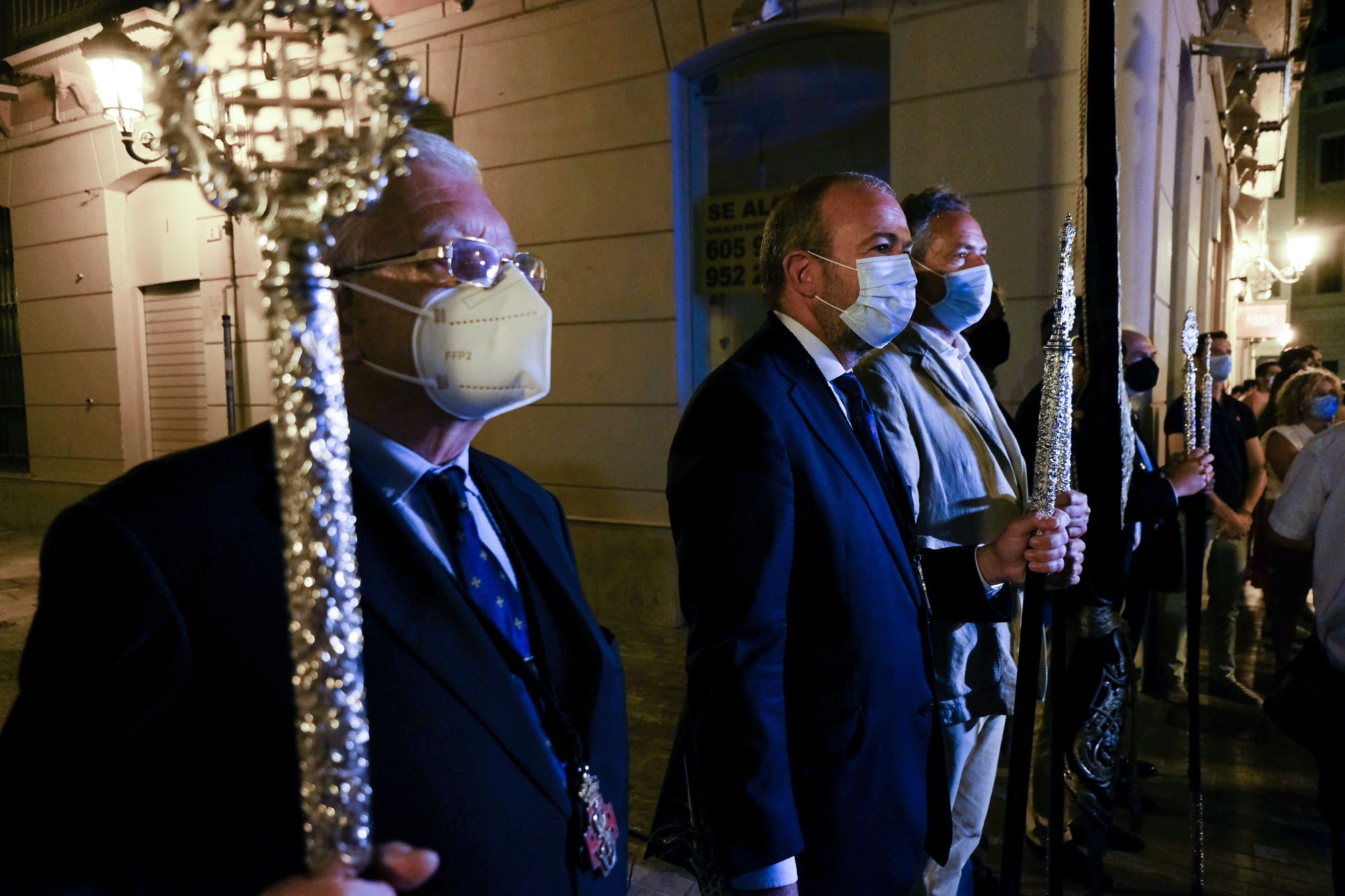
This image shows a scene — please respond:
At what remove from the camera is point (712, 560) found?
1759 millimetres

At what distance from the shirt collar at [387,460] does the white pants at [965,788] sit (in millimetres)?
1903

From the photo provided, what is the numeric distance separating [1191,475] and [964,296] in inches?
54.8

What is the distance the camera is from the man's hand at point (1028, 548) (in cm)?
197

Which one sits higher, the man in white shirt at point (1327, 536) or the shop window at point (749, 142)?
the shop window at point (749, 142)

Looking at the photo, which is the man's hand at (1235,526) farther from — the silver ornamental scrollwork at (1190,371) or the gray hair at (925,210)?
the gray hair at (925,210)

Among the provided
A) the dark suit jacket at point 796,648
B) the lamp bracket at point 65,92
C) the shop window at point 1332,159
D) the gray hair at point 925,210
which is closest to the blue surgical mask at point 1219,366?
the gray hair at point 925,210

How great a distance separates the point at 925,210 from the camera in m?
2.83

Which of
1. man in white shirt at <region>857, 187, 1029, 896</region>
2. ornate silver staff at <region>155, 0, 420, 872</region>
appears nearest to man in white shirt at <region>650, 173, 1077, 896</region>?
man in white shirt at <region>857, 187, 1029, 896</region>

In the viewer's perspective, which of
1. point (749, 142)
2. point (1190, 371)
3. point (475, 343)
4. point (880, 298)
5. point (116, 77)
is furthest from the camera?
point (116, 77)

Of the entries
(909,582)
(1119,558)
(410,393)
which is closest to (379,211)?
(410,393)

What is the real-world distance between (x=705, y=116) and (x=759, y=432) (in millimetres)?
5284

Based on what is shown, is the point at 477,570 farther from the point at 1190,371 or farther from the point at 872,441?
the point at 1190,371

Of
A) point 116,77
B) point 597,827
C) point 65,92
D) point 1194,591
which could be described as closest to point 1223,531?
point 1194,591

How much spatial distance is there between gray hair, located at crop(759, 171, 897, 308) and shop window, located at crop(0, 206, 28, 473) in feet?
43.1
